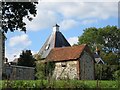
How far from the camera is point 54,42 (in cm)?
4706

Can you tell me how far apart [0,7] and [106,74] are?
85.3ft

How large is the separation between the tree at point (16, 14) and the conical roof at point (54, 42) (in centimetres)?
3161

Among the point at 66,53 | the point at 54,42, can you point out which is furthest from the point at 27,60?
the point at 54,42

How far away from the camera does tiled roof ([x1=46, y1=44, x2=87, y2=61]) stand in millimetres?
38812

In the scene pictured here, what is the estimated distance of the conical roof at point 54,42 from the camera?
46562 mm

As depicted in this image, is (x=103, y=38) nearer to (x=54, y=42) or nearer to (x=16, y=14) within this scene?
(x=54, y=42)

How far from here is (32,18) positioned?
47.0 feet

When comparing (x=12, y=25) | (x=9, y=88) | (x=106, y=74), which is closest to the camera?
(x=9, y=88)

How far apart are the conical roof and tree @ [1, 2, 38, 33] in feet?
104

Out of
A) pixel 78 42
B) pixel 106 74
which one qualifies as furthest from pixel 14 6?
pixel 78 42

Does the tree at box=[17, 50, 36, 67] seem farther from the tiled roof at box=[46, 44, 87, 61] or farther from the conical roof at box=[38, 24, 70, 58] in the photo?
the conical roof at box=[38, 24, 70, 58]

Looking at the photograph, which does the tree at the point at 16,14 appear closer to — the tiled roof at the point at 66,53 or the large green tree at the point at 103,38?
the tiled roof at the point at 66,53

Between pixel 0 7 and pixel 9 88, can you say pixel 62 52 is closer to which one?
pixel 0 7

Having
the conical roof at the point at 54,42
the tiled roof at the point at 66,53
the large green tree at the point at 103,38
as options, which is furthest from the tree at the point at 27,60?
the large green tree at the point at 103,38
